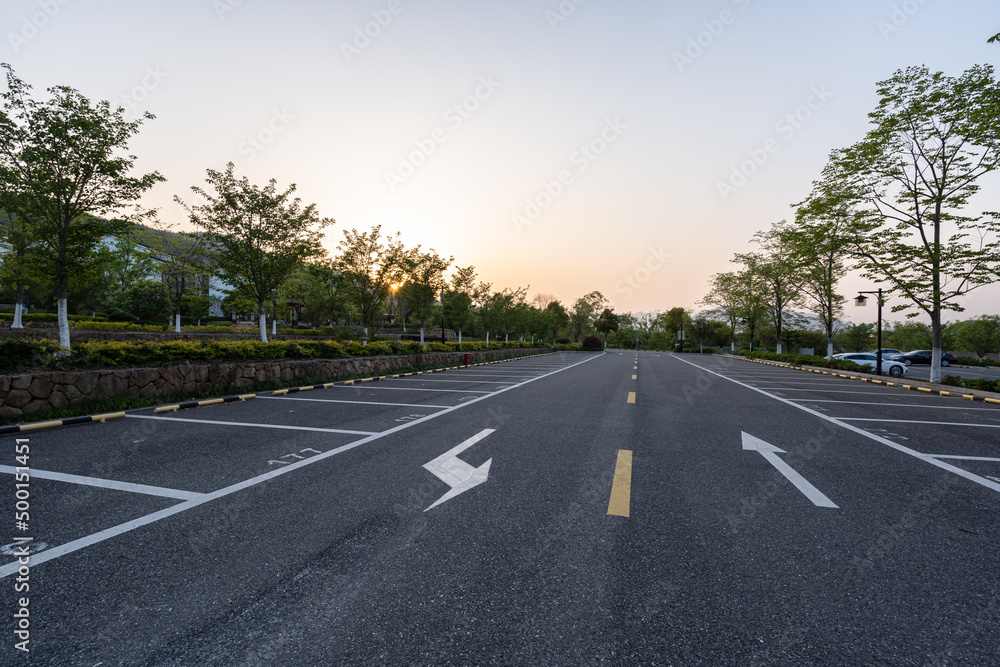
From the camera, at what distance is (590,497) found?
4.21 meters

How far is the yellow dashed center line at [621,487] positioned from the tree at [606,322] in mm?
94638

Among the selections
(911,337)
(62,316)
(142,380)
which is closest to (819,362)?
(142,380)

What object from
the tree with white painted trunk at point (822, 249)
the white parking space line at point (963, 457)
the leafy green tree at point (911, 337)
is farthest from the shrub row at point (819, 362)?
the leafy green tree at point (911, 337)

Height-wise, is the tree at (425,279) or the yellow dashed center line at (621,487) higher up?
the tree at (425,279)

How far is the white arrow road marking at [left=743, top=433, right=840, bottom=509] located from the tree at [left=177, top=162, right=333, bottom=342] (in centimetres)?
1753

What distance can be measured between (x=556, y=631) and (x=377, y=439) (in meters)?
4.83

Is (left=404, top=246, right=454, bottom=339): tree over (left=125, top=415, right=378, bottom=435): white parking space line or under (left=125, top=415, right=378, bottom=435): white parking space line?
over

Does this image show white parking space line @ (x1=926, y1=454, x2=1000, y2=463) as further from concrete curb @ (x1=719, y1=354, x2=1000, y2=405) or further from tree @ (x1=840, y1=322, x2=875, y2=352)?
tree @ (x1=840, y1=322, x2=875, y2=352)

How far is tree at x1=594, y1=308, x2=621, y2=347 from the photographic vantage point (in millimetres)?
97500

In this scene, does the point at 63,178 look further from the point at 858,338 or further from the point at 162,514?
the point at 858,338

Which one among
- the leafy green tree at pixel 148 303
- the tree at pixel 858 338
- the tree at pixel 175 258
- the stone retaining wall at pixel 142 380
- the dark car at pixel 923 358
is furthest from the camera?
the tree at pixel 858 338

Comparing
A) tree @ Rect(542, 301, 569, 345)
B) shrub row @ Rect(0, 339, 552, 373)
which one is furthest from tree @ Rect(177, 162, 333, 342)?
tree @ Rect(542, 301, 569, 345)

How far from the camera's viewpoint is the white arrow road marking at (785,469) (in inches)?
167

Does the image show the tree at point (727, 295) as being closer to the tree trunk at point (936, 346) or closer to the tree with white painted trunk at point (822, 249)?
the tree with white painted trunk at point (822, 249)
